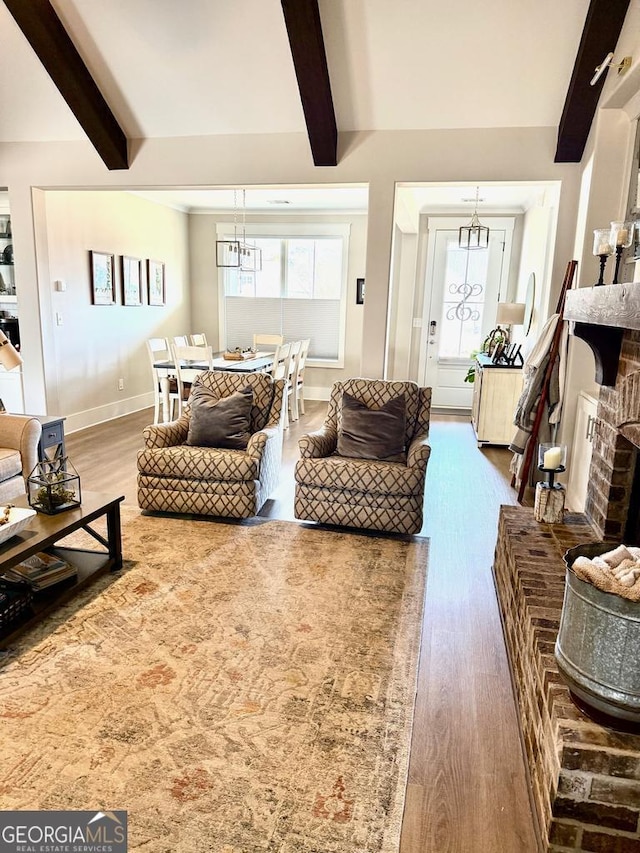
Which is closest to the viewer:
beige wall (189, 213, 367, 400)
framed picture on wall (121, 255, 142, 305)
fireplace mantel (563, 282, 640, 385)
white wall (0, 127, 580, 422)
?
fireplace mantel (563, 282, 640, 385)

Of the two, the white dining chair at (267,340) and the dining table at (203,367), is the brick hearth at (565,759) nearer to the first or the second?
the dining table at (203,367)

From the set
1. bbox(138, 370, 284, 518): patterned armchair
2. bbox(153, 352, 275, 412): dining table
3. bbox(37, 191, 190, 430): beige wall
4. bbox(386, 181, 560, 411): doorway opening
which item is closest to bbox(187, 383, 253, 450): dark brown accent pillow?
bbox(138, 370, 284, 518): patterned armchair

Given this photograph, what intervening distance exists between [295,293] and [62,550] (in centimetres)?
593

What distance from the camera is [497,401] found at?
5.83 meters

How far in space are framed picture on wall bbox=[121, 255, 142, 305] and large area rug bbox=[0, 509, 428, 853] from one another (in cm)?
466

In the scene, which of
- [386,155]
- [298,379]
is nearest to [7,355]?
[386,155]

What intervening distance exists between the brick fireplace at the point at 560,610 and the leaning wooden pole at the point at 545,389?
1.12 meters

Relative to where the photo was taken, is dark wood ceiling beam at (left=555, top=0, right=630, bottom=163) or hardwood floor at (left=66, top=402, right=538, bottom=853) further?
dark wood ceiling beam at (left=555, top=0, right=630, bottom=163)

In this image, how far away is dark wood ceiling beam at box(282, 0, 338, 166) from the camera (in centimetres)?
336

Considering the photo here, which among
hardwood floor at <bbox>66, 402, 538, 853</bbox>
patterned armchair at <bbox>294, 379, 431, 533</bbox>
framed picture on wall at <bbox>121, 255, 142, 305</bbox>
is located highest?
framed picture on wall at <bbox>121, 255, 142, 305</bbox>

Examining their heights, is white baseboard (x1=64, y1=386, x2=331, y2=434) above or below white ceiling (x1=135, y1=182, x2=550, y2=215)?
below

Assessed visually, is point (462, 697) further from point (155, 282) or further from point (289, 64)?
point (155, 282)

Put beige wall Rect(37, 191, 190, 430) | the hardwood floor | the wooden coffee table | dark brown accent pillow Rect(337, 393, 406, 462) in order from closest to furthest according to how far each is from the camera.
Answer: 1. the hardwood floor
2. the wooden coffee table
3. dark brown accent pillow Rect(337, 393, 406, 462)
4. beige wall Rect(37, 191, 190, 430)

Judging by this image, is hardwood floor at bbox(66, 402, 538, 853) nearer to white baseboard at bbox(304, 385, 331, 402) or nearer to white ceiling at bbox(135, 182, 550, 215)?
white ceiling at bbox(135, 182, 550, 215)
